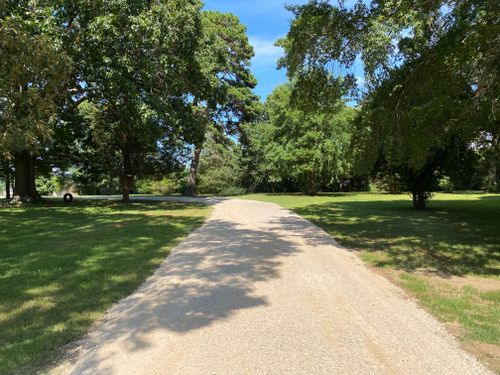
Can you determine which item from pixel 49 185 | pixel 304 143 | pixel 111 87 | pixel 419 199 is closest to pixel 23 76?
pixel 111 87

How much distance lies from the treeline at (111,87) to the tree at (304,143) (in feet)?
26.9

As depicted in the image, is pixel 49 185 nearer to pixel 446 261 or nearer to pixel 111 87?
pixel 111 87

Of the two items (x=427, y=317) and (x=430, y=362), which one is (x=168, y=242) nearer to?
(x=427, y=317)

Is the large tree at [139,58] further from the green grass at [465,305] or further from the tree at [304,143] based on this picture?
the green grass at [465,305]

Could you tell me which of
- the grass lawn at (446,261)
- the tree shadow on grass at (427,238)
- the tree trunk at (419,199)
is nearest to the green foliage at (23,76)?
the grass lawn at (446,261)

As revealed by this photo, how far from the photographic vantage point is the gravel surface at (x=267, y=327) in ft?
12.3

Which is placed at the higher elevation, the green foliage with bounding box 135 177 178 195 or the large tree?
the large tree

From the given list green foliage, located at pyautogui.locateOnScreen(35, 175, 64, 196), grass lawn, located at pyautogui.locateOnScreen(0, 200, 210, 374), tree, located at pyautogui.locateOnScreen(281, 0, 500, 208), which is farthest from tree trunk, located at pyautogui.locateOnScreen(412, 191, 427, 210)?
green foliage, located at pyautogui.locateOnScreen(35, 175, 64, 196)

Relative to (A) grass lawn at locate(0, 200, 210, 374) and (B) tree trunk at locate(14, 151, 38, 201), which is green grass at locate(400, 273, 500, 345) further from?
(B) tree trunk at locate(14, 151, 38, 201)

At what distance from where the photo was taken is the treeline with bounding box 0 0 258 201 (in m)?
9.27

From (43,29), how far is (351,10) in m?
11.9

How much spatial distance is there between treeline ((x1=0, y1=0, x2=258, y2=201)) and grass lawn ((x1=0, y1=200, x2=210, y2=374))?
A: 2.44 meters

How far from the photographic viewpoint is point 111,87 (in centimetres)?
1922

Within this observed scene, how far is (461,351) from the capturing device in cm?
411
